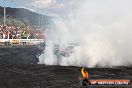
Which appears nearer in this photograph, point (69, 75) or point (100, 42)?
point (69, 75)

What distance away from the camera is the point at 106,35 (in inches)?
2061

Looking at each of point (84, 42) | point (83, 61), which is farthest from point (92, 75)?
point (84, 42)

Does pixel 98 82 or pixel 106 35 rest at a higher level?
pixel 106 35

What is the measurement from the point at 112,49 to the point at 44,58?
1078 centimetres

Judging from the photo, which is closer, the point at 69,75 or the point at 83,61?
the point at 69,75

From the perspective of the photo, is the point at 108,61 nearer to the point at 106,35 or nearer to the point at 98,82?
the point at 106,35

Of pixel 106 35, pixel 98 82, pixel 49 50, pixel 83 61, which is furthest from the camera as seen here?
pixel 49 50

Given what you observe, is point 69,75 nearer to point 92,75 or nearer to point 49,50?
point 92,75

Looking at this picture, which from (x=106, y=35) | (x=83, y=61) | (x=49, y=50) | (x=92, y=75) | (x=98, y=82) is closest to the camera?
(x=98, y=82)

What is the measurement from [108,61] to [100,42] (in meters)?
3.49

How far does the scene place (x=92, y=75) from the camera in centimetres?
3606

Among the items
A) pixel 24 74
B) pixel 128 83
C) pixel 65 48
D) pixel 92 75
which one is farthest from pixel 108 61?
pixel 128 83

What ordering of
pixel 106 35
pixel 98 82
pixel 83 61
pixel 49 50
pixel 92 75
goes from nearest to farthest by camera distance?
pixel 98 82
pixel 92 75
pixel 83 61
pixel 106 35
pixel 49 50

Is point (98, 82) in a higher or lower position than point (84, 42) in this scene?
lower
